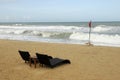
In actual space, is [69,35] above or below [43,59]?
below

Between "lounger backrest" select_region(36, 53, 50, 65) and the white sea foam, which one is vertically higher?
"lounger backrest" select_region(36, 53, 50, 65)

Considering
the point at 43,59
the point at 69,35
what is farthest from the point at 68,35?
the point at 43,59

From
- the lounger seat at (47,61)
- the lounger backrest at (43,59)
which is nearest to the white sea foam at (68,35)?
the lounger seat at (47,61)

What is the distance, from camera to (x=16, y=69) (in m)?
8.95

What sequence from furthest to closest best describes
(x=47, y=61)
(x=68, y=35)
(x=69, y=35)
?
(x=68, y=35) → (x=69, y=35) → (x=47, y=61)

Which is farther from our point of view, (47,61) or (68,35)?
(68,35)

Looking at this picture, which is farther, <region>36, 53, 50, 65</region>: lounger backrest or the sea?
the sea

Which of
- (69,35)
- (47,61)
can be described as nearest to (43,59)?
(47,61)

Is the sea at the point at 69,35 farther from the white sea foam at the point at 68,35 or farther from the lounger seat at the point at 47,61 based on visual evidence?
the lounger seat at the point at 47,61

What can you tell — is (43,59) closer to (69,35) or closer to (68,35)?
(69,35)

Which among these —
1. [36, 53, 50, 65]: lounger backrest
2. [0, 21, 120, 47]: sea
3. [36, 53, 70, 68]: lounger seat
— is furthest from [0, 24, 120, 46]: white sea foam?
[36, 53, 50, 65]: lounger backrest

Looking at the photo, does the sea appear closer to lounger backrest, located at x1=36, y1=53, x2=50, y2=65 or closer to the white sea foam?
the white sea foam

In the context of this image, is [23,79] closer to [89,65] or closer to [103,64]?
[89,65]

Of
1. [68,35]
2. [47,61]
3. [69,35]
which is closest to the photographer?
[47,61]
